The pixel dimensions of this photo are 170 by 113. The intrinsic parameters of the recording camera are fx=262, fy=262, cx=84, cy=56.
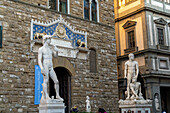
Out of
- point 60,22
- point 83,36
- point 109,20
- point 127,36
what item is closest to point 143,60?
point 127,36

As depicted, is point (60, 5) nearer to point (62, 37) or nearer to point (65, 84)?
point (62, 37)

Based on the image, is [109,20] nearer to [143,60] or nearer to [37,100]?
→ [143,60]

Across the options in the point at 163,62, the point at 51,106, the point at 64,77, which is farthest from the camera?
the point at 163,62

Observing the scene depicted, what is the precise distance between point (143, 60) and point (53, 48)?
13.2m

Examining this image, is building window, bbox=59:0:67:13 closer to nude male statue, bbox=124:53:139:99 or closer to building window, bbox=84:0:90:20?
building window, bbox=84:0:90:20

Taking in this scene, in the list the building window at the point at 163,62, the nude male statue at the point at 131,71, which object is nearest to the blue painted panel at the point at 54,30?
the nude male statue at the point at 131,71

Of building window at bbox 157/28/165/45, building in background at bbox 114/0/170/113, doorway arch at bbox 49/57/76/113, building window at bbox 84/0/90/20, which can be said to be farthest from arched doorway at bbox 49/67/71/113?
building window at bbox 157/28/165/45

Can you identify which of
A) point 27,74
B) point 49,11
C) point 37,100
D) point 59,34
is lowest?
point 37,100

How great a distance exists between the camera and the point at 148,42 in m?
23.0

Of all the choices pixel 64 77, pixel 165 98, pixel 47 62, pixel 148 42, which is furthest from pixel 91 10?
pixel 165 98

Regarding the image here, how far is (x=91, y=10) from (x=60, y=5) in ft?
8.69

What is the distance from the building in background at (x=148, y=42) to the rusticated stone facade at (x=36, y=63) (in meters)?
4.99

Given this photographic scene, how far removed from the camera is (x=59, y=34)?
1600 cm

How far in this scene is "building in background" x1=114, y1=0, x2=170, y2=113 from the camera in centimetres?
2277
